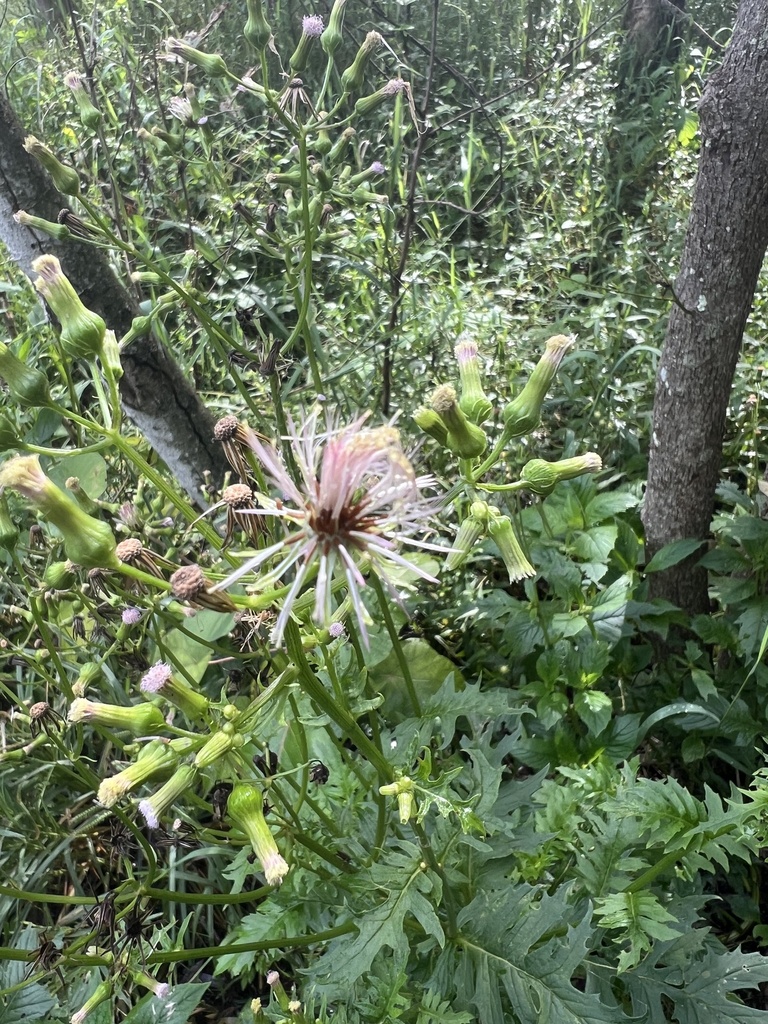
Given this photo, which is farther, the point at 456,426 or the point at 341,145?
the point at 341,145

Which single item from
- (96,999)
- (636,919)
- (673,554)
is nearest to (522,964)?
(636,919)

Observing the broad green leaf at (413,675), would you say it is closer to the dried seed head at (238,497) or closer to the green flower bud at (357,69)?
the dried seed head at (238,497)

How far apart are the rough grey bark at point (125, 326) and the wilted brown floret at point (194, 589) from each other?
1174 millimetres

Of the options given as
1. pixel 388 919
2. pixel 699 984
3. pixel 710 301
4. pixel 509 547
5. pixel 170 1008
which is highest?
pixel 710 301

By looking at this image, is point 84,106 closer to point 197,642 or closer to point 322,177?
point 322,177

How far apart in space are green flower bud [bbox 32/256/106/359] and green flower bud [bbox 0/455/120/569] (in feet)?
0.90

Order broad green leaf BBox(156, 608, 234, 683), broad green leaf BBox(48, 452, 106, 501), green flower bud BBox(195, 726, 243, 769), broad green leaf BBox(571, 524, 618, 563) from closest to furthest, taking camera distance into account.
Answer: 1. green flower bud BBox(195, 726, 243, 769)
2. broad green leaf BBox(156, 608, 234, 683)
3. broad green leaf BBox(571, 524, 618, 563)
4. broad green leaf BBox(48, 452, 106, 501)

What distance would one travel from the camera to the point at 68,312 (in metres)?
1.16

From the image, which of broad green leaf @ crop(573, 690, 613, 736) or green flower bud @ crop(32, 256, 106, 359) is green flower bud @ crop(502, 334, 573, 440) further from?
broad green leaf @ crop(573, 690, 613, 736)

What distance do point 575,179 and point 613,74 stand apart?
0.87 metres

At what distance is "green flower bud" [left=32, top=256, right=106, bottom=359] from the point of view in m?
1.14

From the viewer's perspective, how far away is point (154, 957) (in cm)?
113

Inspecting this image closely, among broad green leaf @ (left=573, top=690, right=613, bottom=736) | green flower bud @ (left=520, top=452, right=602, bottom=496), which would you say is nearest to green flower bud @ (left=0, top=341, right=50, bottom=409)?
green flower bud @ (left=520, top=452, right=602, bottom=496)

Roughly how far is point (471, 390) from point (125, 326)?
4.12 ft
